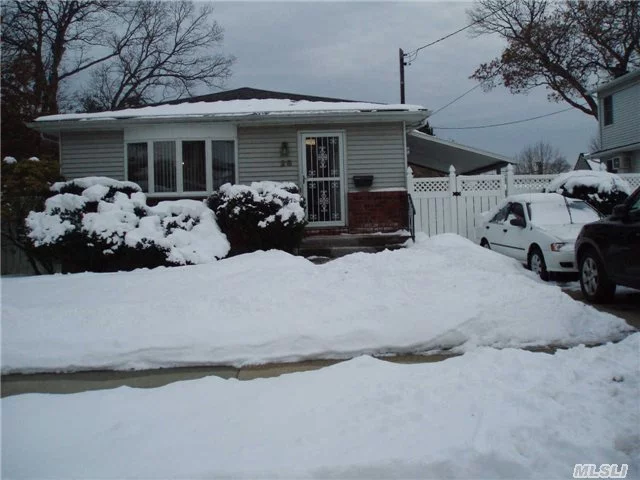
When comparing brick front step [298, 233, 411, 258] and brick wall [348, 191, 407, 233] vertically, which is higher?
brick wall [348, 191, 407, 233]

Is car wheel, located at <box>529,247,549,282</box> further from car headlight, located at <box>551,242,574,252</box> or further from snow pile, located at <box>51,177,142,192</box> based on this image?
snow pile, located at <box>51,177,142,192</box>

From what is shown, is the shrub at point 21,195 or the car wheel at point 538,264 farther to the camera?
the shrub at point 21,195

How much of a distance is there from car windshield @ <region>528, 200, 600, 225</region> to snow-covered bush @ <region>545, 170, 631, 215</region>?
7.06 ft

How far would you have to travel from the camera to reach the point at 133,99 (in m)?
32.6

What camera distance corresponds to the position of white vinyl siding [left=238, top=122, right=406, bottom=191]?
13445mm

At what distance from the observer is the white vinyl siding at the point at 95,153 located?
44.7ft

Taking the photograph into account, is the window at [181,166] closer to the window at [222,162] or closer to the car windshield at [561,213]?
the window at [222,162]

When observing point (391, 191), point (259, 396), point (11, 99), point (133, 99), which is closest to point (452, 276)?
point (259, 396)

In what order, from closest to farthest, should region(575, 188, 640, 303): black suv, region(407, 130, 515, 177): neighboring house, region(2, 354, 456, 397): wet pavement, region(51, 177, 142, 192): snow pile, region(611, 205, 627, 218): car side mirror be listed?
region(2, 354, 456, 397): wet pavement
region(575, 188, 640, 303): black suv
region(611, 205, 627, 218): car side mirror
region(51, 177, 142, 192): snow pile
region(407, 130, 515, 177): neighboring house

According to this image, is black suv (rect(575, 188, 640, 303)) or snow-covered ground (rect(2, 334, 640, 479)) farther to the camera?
black suv (rect(575, 188, 640, 303))

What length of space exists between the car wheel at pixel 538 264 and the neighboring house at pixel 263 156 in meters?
4.10

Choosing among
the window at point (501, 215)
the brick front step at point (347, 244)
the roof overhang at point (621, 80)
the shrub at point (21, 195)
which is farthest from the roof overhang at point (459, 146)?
the roof overhang at point (621, 80)

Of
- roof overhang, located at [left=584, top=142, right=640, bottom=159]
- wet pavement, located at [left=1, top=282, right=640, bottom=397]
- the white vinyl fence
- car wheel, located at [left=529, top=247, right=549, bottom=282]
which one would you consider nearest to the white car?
car wheel, located at [left=529, top=247, right=549, bottom=282]

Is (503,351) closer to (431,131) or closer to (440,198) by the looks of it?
(440,198)
